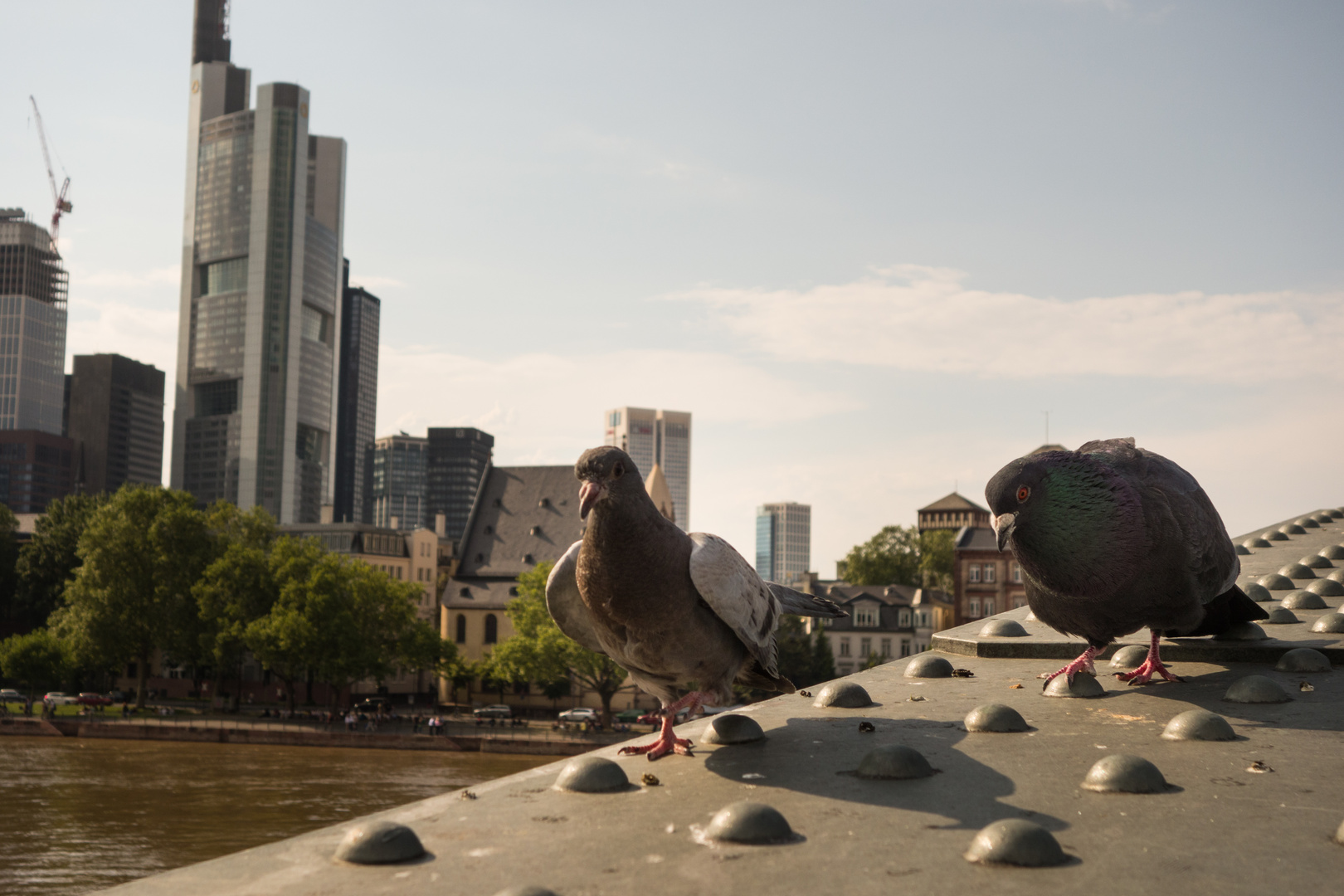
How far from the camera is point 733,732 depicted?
14.6ft

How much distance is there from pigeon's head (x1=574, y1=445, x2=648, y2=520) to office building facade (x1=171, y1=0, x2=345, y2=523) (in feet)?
520

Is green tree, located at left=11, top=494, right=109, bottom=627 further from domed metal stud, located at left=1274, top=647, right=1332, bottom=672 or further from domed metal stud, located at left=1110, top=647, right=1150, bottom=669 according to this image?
domed metal stud, located at left=1274, top=647, right=1332, bottom=672

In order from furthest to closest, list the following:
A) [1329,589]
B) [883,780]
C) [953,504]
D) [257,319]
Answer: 1. [257,319]
2. [953,504]
3. [1329,589]
4. [883,780]

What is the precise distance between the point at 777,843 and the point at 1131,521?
2.46 meters

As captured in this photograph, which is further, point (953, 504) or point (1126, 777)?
point (953, 504)

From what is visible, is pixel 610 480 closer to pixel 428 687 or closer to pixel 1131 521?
pixel 1131 521

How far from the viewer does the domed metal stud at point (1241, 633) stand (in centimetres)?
557

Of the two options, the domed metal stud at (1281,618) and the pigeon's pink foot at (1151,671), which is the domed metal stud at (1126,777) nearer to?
the pigeon's pink foot at (1151,671)

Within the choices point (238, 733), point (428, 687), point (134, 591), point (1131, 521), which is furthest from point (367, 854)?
point (428, 687)

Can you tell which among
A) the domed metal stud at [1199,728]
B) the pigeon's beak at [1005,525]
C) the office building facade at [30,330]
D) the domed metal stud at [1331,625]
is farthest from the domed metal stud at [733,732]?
the office building facade at [30,330]

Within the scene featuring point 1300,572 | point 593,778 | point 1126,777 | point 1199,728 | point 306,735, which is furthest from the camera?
point 306,735

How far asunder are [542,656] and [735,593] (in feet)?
170

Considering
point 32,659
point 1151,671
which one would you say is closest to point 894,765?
point 1151,671

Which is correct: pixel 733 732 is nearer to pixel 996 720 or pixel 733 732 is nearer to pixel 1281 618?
pixel 996 720
